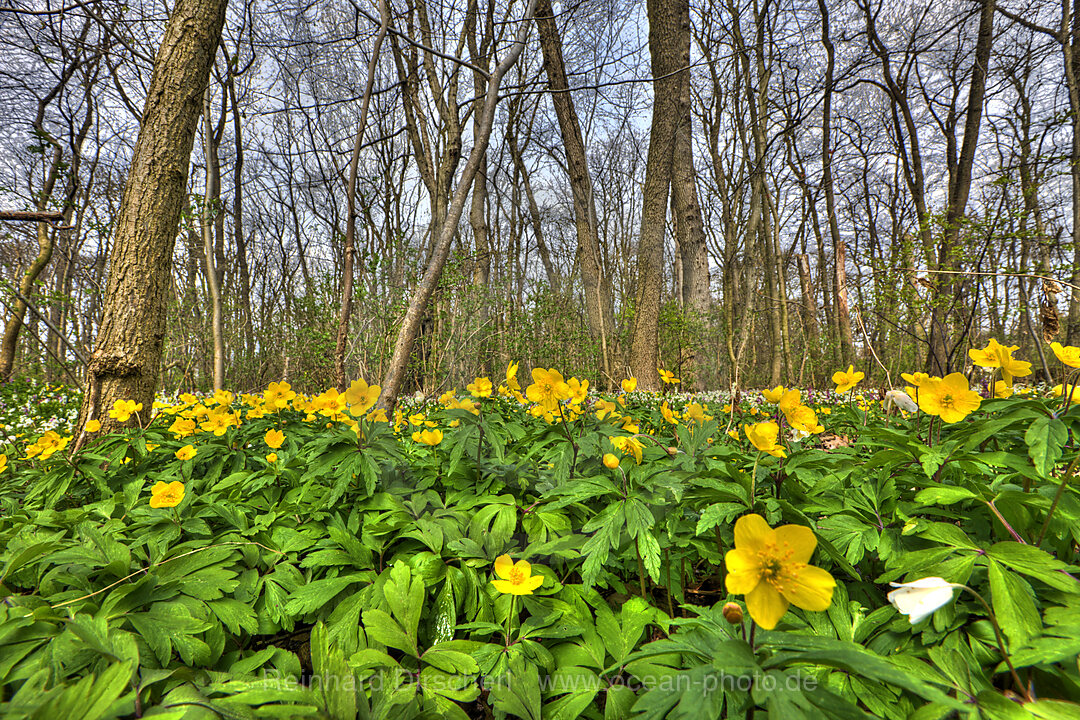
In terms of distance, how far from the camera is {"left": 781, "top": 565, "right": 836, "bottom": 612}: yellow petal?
2.00 feet

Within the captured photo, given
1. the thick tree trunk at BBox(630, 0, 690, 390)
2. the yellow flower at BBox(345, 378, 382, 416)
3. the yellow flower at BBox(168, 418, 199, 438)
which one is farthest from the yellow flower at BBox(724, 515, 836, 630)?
the thick tree trunk at BBox(630, 0, 690, 390)

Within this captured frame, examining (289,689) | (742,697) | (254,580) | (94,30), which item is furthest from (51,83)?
(742,697)

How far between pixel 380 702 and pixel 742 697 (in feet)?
1.96

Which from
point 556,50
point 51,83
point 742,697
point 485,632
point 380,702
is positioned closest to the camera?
point 742,697

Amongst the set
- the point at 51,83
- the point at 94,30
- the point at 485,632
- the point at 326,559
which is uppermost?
the point at 94,30

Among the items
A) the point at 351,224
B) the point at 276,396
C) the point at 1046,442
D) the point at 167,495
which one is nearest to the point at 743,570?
the point at 1046,442

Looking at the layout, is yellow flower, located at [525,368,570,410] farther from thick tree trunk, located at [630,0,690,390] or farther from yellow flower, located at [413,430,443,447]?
thick tree trunk, located at [630,0,690,390]

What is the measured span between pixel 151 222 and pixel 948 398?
382 centimetres

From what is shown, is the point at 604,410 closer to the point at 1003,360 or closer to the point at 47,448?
the point at 1003,360

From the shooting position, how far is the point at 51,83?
719 cm

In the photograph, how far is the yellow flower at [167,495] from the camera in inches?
48.5

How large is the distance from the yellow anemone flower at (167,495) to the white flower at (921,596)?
67.7 inches

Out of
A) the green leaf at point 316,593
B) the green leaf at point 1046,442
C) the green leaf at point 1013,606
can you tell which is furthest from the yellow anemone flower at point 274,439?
the green leaf at point 1046,442

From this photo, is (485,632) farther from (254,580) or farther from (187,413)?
(187,413)
